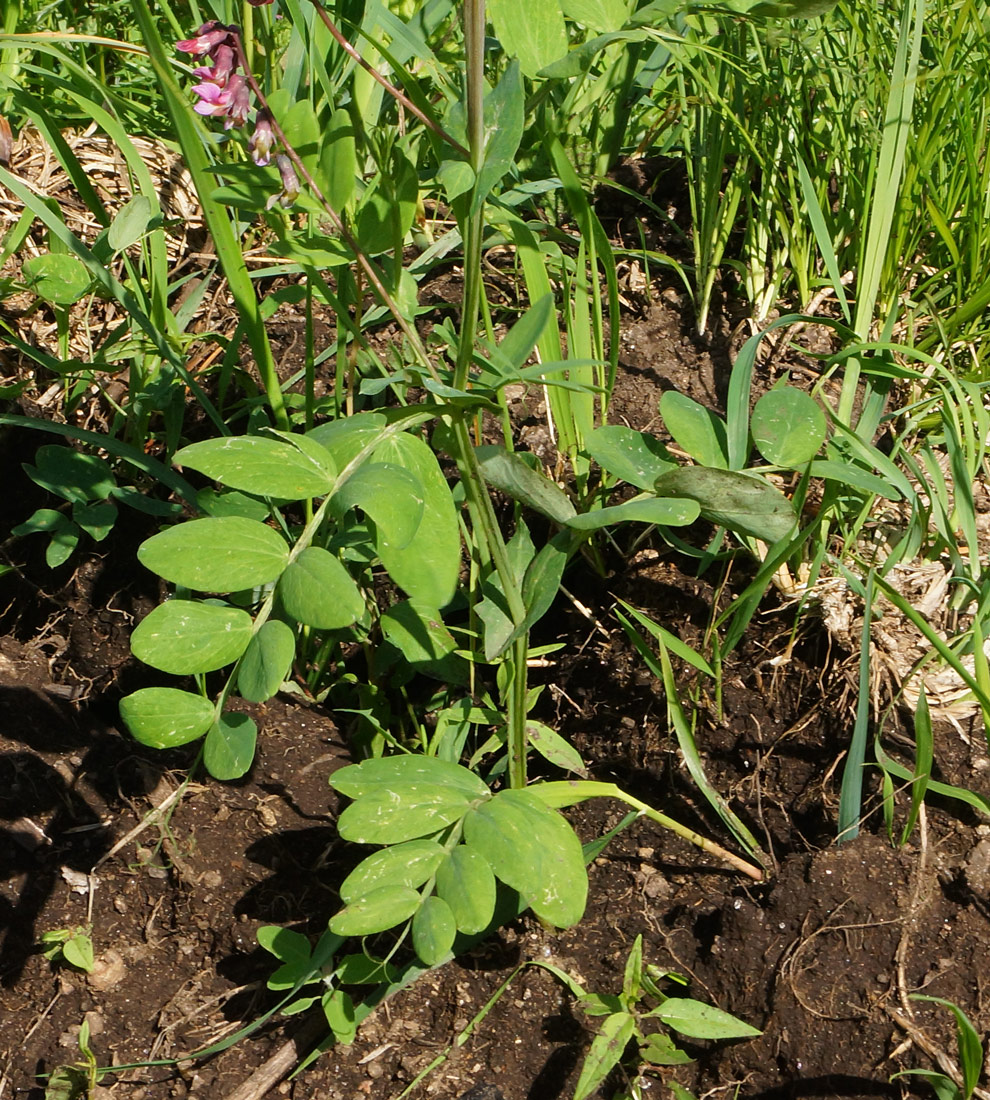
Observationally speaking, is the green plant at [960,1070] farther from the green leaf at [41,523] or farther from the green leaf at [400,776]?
the green leaf at [41,523]

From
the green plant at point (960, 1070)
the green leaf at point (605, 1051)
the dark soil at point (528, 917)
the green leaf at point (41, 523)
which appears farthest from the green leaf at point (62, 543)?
the green plant at point (960, 1070)

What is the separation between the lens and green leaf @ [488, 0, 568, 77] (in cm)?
117

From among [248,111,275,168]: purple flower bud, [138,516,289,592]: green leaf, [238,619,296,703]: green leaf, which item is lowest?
[238,619,296,703]: green leaf

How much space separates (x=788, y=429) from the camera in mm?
1353

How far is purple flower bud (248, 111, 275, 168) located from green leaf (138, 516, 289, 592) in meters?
0.37

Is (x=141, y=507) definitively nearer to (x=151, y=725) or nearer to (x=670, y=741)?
(x=151, y=725)

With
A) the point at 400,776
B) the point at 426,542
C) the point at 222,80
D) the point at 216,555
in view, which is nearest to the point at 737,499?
the point at 426,542

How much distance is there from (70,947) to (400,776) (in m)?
0.55

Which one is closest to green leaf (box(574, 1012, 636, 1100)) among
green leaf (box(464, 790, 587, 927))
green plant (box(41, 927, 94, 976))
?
green leaf (box(464, 790, 587, 927))

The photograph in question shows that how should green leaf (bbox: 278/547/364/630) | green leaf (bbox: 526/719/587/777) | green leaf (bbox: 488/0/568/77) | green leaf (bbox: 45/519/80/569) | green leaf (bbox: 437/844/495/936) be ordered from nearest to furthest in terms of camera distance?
green leaf (bbox: 278/547/364/630)
green leaf (bbox: 437/844/495/936)
green leaf (bbox: 488/0/568/77)
green leaf (bbox: 526/719/587/777)
green leaf (bbox: 45/519/80/569)

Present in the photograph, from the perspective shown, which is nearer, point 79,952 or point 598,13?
point 598,13

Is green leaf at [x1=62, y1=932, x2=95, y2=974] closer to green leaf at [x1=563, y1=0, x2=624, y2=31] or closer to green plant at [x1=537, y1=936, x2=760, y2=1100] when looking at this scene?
green plant at [x1=537, y1=936, x2=760, y2=1100]

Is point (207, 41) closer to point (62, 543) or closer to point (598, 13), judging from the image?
point (598, 13)

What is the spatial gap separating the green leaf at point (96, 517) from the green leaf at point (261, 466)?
0.66m
